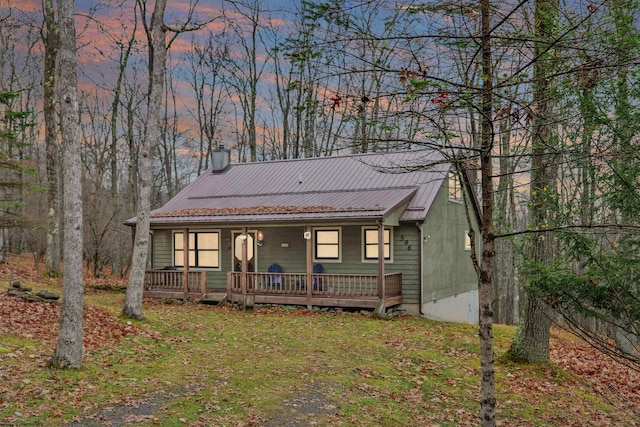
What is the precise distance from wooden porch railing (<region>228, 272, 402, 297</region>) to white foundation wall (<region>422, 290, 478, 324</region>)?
4.56 feet

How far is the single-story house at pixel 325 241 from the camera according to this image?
17.0 meters

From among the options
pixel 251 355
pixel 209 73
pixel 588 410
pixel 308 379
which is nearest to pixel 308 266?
pixel 251 355

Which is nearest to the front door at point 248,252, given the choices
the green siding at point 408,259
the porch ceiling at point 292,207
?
the porch ceiling at point 292,207

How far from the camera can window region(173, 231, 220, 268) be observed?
20.3 m

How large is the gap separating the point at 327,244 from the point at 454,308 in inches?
226

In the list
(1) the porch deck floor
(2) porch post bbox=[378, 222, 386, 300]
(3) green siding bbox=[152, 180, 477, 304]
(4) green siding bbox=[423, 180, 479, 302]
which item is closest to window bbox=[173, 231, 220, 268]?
(3) green siding bbox=[152, 180, 477, 304]

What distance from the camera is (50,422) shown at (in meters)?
6.20

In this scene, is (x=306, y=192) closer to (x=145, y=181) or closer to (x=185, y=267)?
(x=185, y=267)

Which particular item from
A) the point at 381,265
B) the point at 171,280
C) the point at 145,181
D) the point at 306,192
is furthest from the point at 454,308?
the point at 145,181

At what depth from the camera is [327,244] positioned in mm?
18438

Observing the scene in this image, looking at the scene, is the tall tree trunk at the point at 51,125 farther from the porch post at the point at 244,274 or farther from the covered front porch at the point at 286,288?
the porch post at the point at 244,274

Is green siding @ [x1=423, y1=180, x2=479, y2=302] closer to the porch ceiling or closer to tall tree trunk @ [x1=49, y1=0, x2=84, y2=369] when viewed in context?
the porch ceiling

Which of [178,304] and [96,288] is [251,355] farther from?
[96,288]

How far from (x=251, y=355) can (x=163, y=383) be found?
8.48 feet
